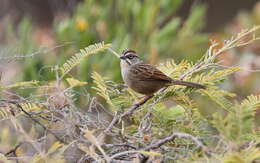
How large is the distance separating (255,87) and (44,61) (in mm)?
2094

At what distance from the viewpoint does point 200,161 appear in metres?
1.42

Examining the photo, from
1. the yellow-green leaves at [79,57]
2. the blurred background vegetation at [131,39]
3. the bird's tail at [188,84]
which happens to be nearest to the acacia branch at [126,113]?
the bird's tail at [188,84]

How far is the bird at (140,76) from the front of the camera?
8.95ft

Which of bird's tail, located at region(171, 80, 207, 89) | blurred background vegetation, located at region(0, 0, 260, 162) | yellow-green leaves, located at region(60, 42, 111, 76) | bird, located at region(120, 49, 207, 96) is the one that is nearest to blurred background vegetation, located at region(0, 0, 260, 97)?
blurred background vegetation, located at region(0, 0, 260, 162)

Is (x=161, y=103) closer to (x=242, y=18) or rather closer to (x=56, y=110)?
(x=56, y=110)

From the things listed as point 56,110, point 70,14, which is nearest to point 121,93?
point 56,110

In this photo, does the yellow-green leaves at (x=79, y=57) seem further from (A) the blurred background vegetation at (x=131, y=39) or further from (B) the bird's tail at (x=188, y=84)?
(A) the blurred background vegetation at (x=131, y=39)

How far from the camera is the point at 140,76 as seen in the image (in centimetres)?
314

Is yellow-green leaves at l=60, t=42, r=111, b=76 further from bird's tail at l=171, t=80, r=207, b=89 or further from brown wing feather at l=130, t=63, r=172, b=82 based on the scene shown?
brown wing feather at l=130, t=63, r=172, b=82

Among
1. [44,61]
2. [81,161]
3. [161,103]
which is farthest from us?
[44,61]

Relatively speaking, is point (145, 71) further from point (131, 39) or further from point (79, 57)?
point (131, 39)

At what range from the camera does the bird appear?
273 centimetres

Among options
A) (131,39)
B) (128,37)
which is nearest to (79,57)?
(128,37)

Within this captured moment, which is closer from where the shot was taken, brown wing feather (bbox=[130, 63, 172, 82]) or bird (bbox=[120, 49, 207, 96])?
bird (bbox=[120, 49, 207, 96])
